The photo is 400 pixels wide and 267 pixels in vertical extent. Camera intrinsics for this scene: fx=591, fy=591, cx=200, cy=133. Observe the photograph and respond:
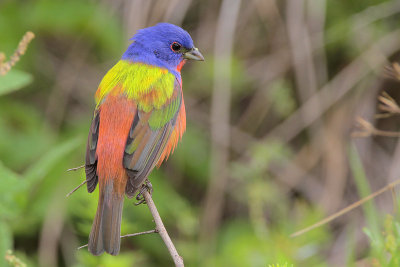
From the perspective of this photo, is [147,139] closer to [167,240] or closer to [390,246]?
[167,240]

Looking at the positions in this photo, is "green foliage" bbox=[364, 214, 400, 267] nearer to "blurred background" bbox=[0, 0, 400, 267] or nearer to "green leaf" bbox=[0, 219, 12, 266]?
"green leaf" bbox=[0, 219, 12, 266]

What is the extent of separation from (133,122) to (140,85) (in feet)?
0.82

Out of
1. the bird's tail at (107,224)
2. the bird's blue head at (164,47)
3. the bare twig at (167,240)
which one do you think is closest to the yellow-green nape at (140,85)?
the bird's blue head at (164,47)

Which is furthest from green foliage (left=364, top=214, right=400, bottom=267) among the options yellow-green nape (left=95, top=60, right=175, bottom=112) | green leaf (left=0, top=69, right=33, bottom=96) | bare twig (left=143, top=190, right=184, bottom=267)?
green leaf (left=0, top=69, right=33, bottom=96)

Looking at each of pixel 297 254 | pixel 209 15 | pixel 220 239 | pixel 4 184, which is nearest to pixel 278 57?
pixel 209 15

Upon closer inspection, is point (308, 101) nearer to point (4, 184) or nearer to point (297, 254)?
point (297, 254)

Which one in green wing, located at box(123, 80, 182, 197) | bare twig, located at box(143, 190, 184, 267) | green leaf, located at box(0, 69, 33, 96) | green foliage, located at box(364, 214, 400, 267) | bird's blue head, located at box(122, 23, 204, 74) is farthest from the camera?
bird's blue head, located at box(122, 23, 204, 74)

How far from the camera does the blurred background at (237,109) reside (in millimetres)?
4770

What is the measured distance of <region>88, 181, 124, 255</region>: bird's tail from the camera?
2.52 m

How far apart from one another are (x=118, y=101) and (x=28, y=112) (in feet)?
7.77

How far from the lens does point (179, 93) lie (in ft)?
11.0

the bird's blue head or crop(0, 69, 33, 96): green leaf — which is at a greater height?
the bird's blue head

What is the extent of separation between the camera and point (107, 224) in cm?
261

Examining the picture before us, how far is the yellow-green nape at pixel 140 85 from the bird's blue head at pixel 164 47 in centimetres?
13
